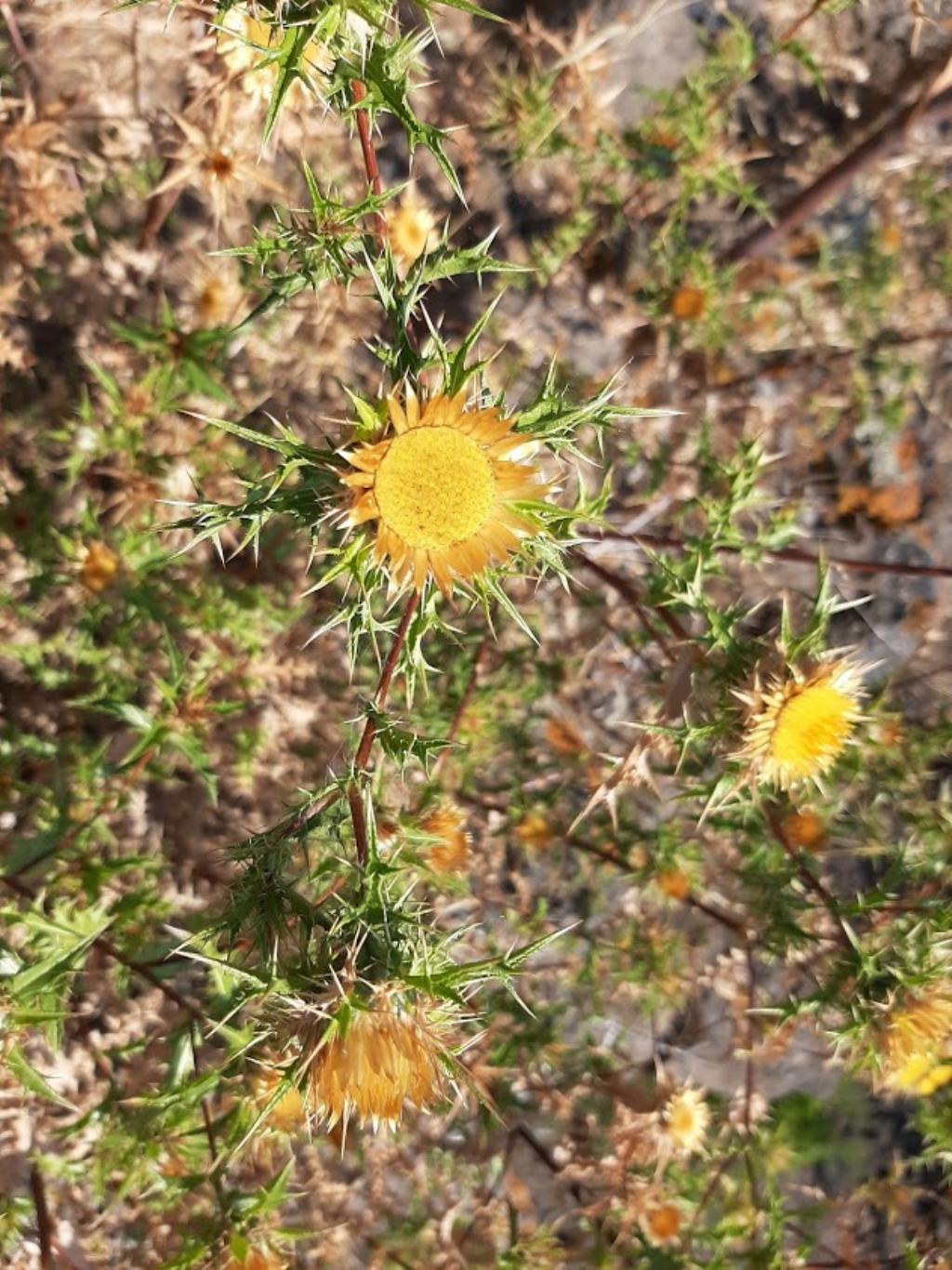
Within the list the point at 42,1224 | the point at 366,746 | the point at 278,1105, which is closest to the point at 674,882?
the point at 278,1105

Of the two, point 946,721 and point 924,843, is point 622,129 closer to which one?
point 946,721

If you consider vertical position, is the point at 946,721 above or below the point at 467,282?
below

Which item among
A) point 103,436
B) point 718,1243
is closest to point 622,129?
point 103,436

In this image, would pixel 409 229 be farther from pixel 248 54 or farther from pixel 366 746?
pixel 366 746

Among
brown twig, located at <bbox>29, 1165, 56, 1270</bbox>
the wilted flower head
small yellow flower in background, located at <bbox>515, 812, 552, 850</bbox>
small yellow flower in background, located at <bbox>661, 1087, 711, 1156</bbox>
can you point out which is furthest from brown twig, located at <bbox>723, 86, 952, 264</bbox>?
brown twig, located at <bbox>29, 1165, 56, 1270</bbox>

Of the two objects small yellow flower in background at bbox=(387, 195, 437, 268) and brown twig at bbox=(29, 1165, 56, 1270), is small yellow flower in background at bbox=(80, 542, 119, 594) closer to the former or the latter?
small yellow flower in background at bbox=(387, 195, 437, 268)
